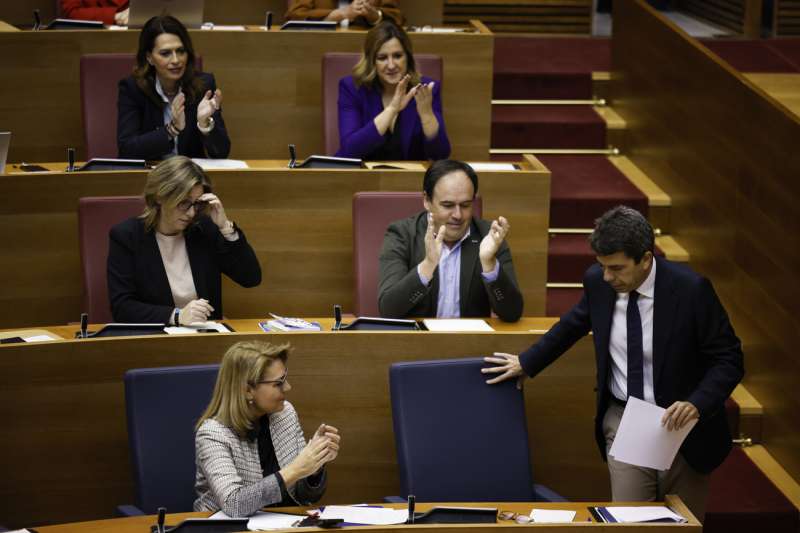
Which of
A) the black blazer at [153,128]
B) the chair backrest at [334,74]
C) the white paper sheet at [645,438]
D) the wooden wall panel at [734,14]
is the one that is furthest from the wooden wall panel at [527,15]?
the white paper sheet at [645,438]

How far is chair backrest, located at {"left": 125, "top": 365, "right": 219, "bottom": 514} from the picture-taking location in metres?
2.55

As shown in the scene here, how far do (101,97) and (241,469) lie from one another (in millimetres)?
1858

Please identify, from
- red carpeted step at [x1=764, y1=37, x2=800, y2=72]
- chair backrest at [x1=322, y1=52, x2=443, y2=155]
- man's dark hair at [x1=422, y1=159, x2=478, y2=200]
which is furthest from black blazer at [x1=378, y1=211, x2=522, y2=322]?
red carpeted step at [x1=764, y1=37, x2=800, y2=72]

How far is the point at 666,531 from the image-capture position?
2.29m

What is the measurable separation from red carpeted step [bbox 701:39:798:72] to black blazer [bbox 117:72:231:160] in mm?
2139

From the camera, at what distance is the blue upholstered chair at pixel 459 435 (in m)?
2.64

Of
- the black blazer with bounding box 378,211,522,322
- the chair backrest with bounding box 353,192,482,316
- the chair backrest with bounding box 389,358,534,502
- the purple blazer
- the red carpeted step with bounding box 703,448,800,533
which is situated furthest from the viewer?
the purple blazer

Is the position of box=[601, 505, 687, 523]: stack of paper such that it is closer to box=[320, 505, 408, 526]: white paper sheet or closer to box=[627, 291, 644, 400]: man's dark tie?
box=[627, 291, 644, 400]: man's dark tie

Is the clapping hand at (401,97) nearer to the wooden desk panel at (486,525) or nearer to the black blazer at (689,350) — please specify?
the black blazer at (689,350)

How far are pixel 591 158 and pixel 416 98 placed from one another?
3.85 ft

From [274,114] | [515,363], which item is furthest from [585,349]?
[274,114]

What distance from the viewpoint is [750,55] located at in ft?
16.8

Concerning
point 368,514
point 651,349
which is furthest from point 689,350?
point 368,514

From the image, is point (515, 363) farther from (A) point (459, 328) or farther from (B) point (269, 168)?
(B) point (269, 168)
